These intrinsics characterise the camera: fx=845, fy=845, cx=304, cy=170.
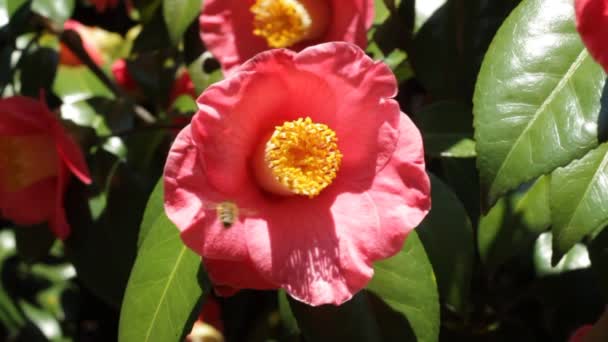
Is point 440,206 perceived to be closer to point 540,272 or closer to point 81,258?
point 540,272

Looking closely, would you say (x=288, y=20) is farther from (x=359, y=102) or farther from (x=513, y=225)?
(x=513, y=225)

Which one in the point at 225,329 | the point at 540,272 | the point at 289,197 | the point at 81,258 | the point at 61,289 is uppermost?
the point at 289,197

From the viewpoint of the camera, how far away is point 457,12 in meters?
0.96

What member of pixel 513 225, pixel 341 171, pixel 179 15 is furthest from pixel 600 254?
pixel 179 15

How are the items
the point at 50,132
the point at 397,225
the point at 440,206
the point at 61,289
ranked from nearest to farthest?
the point at 397,225 < the point at 440,206 < the point at 50,132 < the point at 61,289

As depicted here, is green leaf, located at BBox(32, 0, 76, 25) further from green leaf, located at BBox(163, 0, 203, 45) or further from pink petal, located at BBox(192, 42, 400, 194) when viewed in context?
pink petal, located at BBox(192, 42, 400, 194)

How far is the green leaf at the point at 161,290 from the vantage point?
2.63 ft

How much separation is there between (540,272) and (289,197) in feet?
1.64

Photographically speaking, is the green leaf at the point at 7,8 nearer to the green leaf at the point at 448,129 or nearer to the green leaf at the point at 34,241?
the green leaf at the point at 34,241

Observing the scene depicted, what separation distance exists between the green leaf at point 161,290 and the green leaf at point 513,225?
31cm

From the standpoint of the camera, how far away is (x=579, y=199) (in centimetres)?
75

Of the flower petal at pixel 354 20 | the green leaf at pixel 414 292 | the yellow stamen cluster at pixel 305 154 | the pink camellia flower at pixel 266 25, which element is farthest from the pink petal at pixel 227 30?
the green leaf at pixel 414 292

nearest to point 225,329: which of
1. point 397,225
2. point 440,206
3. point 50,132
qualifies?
point 50,132

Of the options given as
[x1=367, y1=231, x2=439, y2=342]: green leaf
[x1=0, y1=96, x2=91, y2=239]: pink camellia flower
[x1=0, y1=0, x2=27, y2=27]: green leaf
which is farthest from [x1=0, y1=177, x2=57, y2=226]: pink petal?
[x1=367, y1=231, x2=439, y2=342]: green leaf
